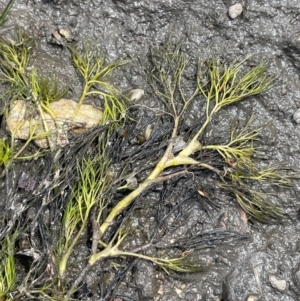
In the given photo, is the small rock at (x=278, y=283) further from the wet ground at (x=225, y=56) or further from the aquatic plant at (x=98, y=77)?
the aquatic plant at (x=98, y=77)

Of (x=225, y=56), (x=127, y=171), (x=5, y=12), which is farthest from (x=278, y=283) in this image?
(x=5, y=12)

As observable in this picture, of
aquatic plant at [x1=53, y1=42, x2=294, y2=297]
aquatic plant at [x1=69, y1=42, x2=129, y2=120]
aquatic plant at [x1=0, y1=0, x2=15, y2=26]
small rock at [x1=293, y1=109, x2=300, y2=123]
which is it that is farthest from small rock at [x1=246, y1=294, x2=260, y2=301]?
aquatic plant at [x1=0, y1=0, x2=15, y2=26]

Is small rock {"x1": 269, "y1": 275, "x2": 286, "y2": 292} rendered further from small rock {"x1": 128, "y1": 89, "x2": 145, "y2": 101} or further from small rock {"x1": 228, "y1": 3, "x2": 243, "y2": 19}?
small rock {"x1": 228, "y1": 3, "x2": 243, "y2": 19}

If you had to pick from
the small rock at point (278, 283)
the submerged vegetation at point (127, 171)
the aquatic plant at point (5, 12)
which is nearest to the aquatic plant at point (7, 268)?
the submerged vegetation at point (127, 171)

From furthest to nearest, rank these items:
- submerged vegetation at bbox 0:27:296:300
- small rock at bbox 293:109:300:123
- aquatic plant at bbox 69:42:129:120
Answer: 1. small rock at bbox 293:109:300:123
2. aquatic plant at bbox 69:42:129:120
3. submerged vegetation at bbox 0:27:296:300

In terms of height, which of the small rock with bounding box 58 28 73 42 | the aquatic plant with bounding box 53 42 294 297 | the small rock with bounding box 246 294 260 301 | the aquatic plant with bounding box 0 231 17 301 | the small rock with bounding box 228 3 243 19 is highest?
the small rock with bounding box 228 3 243 19

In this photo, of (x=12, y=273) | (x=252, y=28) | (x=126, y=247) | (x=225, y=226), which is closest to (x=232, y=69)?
(x=252, y=28)
